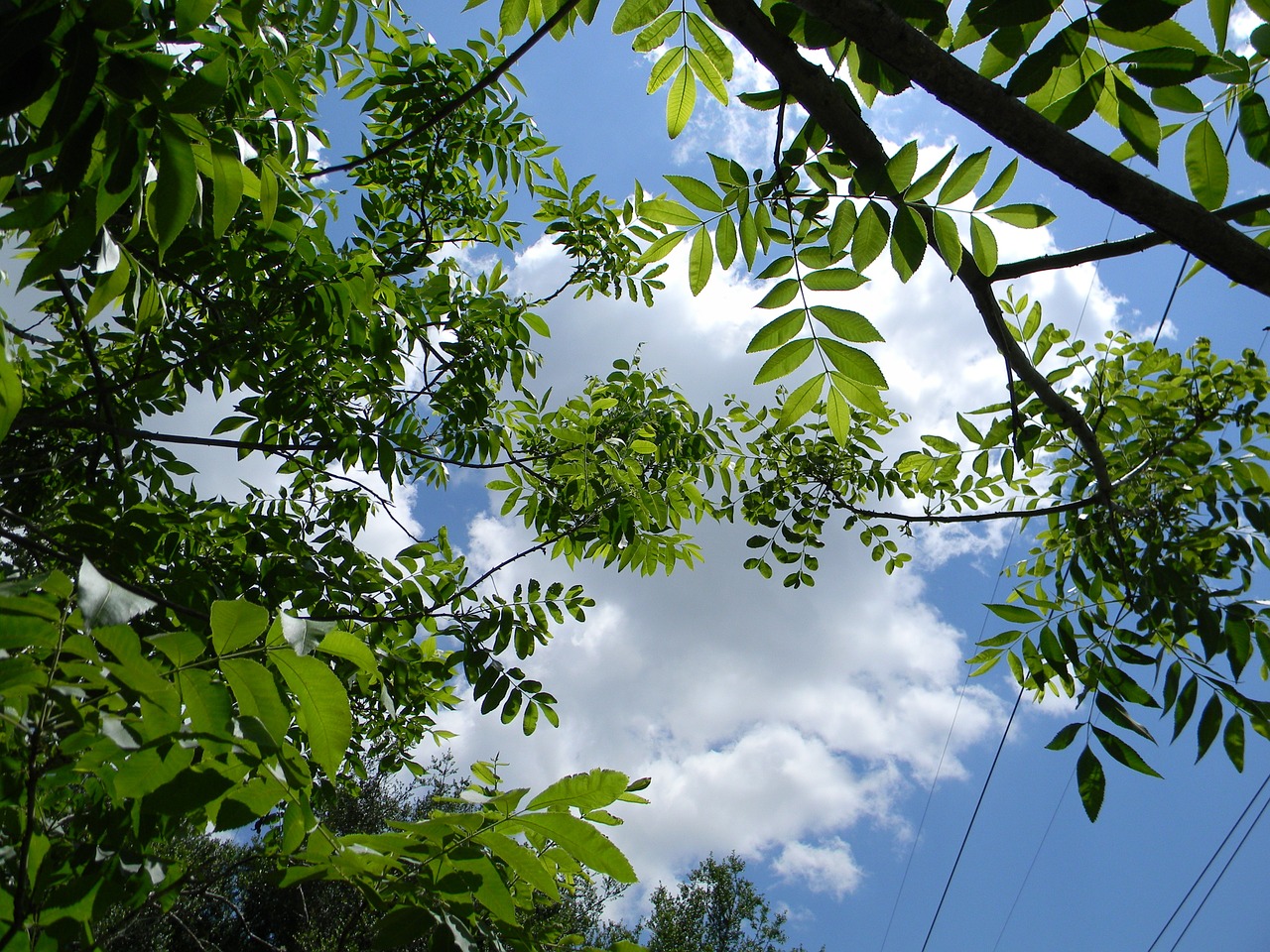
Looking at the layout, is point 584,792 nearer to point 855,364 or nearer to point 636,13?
point 855,364

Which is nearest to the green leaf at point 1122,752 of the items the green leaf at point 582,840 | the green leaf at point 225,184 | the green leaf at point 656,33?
the green leaf at point 582,840

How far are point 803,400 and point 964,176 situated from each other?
0.51 metres

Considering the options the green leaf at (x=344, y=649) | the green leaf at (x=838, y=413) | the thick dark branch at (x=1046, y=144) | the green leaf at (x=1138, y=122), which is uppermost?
the green leaf at (x=1138, y=122)

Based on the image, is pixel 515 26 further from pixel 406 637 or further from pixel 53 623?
pixel 406 637

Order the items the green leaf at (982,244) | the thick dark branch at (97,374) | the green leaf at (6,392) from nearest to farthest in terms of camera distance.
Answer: the green leaf at (6,392) → the green leaf at (982,244) → the thick dark branch at (97,374)

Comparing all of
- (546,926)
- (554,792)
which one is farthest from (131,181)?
(546,926)

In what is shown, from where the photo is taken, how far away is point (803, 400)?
1.60m

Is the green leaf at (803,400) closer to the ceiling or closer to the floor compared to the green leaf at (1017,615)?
closer to the floor

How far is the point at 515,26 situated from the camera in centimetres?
165

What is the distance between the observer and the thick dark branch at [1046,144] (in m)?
0.94

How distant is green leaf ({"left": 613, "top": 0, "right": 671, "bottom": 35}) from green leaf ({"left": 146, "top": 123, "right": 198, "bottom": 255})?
0.87 m

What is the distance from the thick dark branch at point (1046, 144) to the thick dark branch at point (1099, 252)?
0.16 m

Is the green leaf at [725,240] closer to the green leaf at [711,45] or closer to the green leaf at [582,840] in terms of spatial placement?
the green leaf at [711,45]

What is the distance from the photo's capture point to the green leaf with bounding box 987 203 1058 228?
4.45 ft
